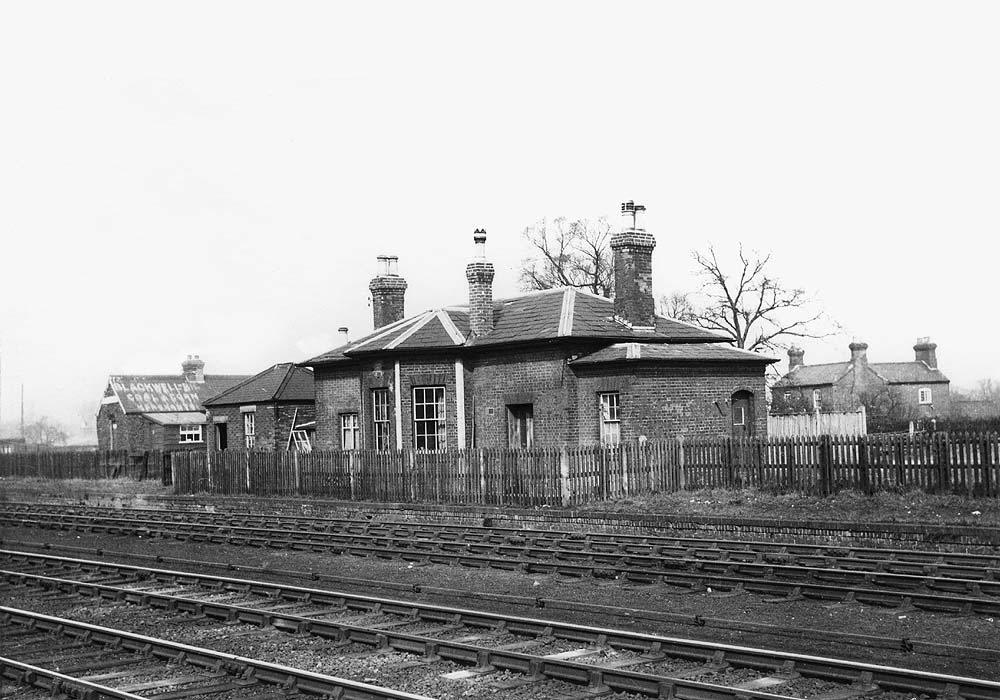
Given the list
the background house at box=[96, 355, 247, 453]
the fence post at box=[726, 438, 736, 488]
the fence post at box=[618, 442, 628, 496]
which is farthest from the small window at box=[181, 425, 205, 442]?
the fence post at box=[726, 438, 736, 488]

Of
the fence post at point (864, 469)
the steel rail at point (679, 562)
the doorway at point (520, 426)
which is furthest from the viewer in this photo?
the doorway at point (520, 426)

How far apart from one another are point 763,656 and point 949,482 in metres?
12.8

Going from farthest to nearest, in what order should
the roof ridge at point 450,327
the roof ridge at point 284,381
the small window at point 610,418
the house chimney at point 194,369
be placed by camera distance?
the house chimney at point 194,369 → the roof ridge at point 284,381 → the roof ridge at point 450,327 → the small window at point 610,418

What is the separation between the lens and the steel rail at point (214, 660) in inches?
347

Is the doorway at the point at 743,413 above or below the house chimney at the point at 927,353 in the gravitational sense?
below

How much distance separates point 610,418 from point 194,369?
4427 cm

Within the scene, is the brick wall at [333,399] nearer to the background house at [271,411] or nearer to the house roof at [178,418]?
the background house at [271,411]

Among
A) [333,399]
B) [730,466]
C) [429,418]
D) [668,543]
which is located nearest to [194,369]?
[333,399]

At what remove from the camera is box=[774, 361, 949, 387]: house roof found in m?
71.1

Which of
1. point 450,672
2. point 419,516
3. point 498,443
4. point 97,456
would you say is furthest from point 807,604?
point 97,456

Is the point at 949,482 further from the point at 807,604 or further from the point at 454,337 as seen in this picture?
the point at 454,337

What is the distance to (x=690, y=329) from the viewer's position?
100.0ft

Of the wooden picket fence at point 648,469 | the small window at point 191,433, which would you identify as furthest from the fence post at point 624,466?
the small window at point 191,433

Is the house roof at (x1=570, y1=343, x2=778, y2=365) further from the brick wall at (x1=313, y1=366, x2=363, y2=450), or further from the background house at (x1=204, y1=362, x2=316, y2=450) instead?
the background house at (x1=204, y1=362, x2=316, y2=450)
